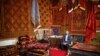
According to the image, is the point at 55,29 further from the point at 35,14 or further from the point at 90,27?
the point at 90,27

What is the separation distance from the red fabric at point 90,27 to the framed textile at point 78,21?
310 mm

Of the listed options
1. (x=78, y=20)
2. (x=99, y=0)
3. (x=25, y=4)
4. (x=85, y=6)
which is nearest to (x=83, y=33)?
(x=78, y=20)

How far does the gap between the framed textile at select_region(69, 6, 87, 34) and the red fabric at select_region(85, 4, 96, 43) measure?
31 centimetres

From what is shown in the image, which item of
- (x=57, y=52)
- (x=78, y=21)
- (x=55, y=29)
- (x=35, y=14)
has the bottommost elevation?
(x=57, y=52)

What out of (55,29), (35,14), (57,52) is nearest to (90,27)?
(57,52)

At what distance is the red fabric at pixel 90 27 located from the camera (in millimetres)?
5727

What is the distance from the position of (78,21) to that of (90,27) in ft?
2.44

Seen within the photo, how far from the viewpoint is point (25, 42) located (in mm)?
6594

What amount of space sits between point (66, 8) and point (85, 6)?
940 millimetres

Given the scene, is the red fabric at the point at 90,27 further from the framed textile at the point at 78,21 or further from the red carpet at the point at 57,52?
the red carpet at the point at 57,52

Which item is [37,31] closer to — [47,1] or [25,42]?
[25,42]

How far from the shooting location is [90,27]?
5.80 meters

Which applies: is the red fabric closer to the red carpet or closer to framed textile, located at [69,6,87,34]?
framed textile, located at [69,6,87,34]

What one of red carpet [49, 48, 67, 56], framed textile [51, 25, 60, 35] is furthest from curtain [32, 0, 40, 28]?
red carpet [49, 48, 67, 56]
